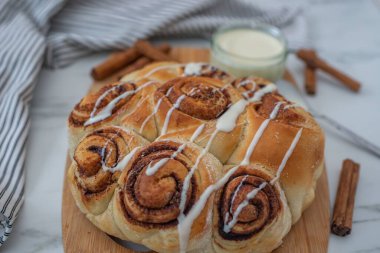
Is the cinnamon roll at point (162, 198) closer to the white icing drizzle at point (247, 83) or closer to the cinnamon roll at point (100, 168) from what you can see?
the cinnamon roll at point (100, 168)

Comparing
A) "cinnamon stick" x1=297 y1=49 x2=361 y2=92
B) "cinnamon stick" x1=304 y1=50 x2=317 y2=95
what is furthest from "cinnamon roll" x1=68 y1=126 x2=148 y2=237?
"cinnamon stick" x1=297 y1=49 x2=361 y2=92

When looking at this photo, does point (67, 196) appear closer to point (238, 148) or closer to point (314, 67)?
point (238, 148)

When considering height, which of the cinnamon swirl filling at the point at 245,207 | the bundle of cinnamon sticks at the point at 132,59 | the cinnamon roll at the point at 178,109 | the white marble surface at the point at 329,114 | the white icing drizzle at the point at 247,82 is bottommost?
the white marble surface at the point at 329,114

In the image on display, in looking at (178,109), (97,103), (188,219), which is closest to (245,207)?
(188,219)

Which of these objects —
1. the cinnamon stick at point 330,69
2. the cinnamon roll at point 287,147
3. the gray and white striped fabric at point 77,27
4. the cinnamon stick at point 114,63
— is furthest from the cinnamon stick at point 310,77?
the cinnamon stick at point 114,63

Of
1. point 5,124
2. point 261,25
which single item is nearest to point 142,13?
point 261,25

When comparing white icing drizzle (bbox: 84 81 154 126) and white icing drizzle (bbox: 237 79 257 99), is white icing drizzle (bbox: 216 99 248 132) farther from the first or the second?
white icing drizzle (bbox: 84 81 154 126)
